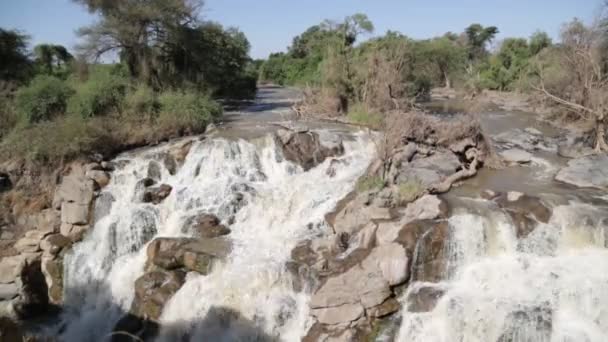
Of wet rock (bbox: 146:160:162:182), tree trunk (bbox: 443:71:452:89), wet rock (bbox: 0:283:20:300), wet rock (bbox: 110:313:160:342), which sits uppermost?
tree trunk (bbox: 443:71:452:89)

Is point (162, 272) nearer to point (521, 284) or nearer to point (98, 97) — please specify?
point (521, 284)

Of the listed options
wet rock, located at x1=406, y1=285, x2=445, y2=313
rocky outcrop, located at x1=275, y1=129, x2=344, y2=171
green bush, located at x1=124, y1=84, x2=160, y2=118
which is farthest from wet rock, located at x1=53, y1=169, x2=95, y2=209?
wet rock, located at x1=406, y1=285, x2=445, y2=313

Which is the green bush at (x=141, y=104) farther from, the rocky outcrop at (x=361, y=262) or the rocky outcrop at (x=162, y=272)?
the rocky outcrop at (x=361, y=262)

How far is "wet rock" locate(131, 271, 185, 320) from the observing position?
849 cm

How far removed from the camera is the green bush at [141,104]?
1486 cm

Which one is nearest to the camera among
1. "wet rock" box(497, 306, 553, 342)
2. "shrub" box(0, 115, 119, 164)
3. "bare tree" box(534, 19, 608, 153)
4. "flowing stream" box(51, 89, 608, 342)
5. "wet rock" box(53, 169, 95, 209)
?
"wet rock" box(497, 306, 553, 342)

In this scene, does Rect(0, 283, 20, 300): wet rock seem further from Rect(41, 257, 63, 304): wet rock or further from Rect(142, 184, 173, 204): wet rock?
Rect(142, 184, 173, 204): wet rock

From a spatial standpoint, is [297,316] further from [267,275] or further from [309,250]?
[309,250]

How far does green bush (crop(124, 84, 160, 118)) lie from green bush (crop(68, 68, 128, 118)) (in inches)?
10.8

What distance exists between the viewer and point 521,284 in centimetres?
780

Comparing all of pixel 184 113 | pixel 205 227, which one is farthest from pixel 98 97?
pixel 205 227

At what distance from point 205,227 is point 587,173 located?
10068 mm

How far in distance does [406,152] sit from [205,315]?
7.18 metres

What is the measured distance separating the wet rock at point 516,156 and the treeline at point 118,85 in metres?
10.4
